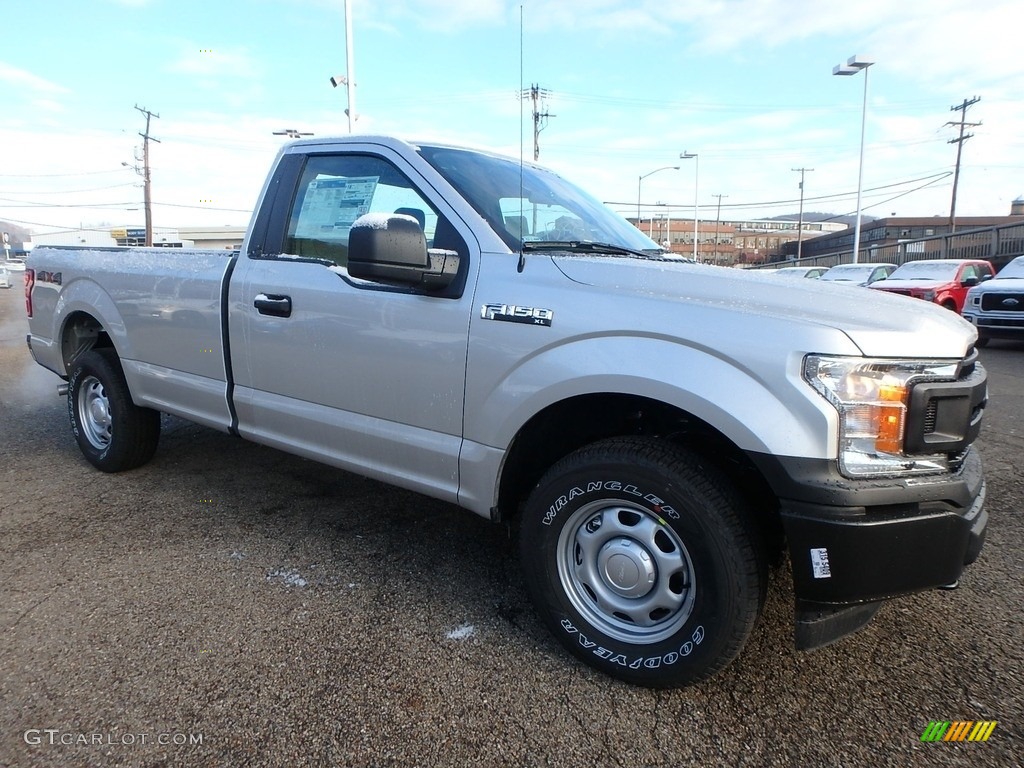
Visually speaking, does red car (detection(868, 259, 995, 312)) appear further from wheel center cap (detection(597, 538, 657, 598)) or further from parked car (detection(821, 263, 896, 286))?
wheel center cap (detection(597, 538, 657, 598))

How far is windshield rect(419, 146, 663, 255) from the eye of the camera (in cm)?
287

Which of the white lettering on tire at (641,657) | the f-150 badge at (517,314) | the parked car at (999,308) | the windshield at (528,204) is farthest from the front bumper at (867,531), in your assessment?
the parked car at (999,308)

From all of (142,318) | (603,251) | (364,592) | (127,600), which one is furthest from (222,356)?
(603,251)

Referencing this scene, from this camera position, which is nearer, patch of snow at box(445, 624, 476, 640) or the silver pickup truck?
the silver pickup truck

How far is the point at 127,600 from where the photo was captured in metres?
2.90

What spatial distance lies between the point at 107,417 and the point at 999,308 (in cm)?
1271

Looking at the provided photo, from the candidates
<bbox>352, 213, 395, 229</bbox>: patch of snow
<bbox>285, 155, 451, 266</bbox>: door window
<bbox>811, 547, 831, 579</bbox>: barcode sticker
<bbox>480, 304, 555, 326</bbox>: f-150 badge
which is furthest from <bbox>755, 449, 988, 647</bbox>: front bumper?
<bbox>285, 155, 451, 266</bbox>: door window

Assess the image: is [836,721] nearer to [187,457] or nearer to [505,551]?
[505,551]

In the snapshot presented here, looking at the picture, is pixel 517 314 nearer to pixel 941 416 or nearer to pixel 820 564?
pixel 820 564

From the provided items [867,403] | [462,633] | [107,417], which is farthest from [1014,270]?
[107,417]

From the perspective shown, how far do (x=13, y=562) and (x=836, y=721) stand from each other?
363 centimetres

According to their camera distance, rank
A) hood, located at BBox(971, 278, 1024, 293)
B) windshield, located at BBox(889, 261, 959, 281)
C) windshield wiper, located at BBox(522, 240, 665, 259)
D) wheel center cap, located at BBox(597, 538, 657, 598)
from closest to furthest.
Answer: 1. wheel center cap, located at BBox(597, 538, 657, 598)
2. windshield wiper, located at BBox(522, 240, 665, 259)
3. hood, located at BBox(971, 278, 1024, 293)
4. windshield, located at BBox(889, 261, 959, 281)

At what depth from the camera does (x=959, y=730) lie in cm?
216

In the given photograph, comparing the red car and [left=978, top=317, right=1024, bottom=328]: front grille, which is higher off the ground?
the red car
